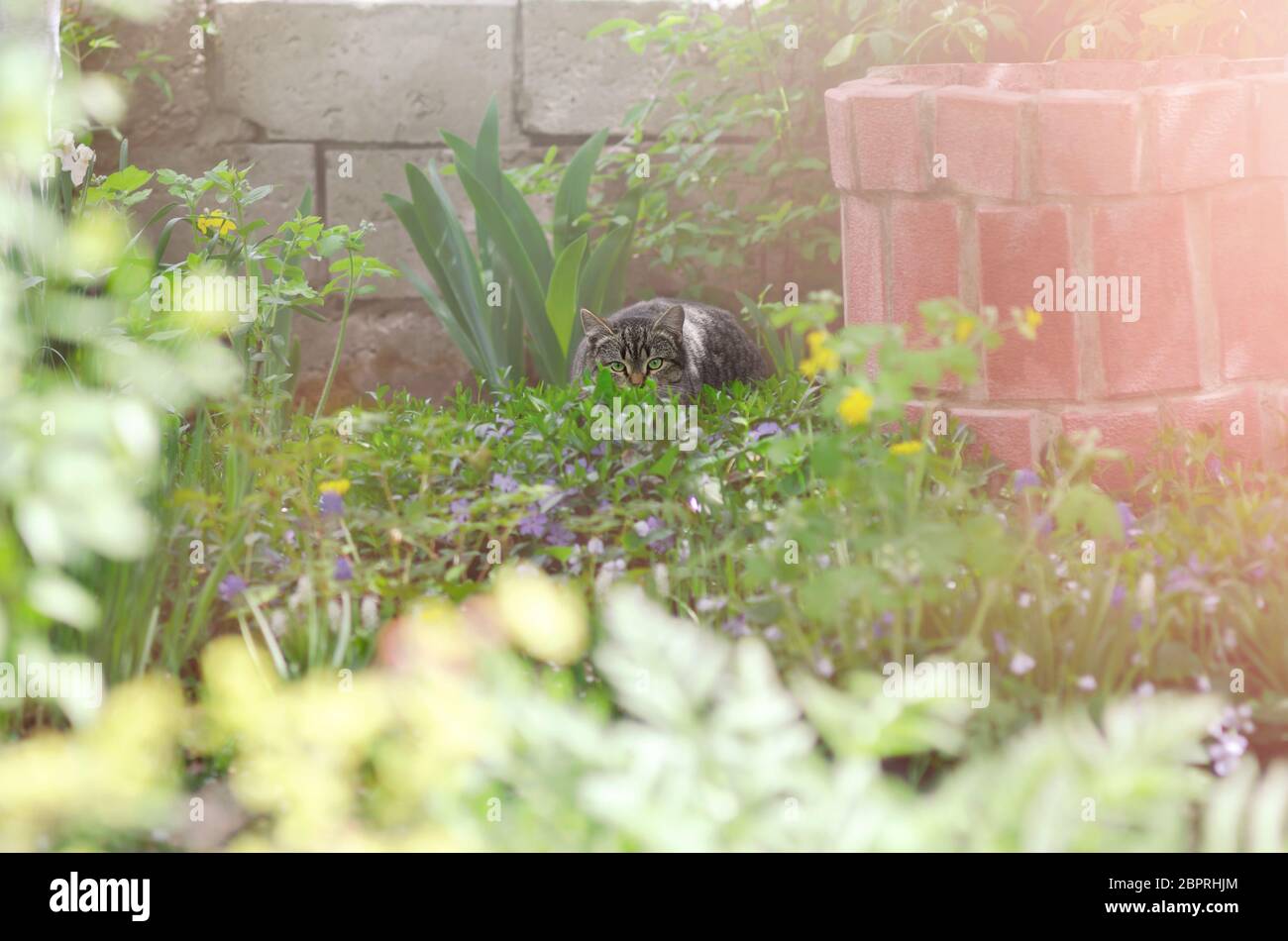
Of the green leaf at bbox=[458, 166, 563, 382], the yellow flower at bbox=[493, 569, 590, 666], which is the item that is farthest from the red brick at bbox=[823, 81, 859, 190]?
the yellow flower at bbox=[493, 569, 590, 666]

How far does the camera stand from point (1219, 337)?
2375mm

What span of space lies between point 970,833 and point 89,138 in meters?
3.36

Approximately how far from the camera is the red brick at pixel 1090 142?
7.31 feet

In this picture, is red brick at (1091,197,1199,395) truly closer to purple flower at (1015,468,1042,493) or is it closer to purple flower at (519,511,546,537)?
purple flower at (1015,468,1042,493)

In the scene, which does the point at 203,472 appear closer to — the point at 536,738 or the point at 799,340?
the point at 536,738

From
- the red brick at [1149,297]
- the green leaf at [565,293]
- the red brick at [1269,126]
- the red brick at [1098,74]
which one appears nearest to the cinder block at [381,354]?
the green leaf at [565,293]

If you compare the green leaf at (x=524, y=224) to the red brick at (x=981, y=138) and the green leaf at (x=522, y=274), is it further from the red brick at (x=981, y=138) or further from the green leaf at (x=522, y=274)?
the red brick at (x=981, y=138)

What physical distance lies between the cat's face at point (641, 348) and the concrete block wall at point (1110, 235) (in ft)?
2.49

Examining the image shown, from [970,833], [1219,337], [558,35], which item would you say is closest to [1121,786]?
[970,833]

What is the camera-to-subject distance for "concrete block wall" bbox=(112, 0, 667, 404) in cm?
380

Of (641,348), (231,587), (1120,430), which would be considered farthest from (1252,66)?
(231,587)

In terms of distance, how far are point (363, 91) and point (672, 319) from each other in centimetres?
151

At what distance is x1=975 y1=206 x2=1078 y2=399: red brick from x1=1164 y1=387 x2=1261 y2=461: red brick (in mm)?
224

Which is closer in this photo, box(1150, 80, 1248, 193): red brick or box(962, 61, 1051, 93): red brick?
box(1150, 80, 1248, 193): red brick
